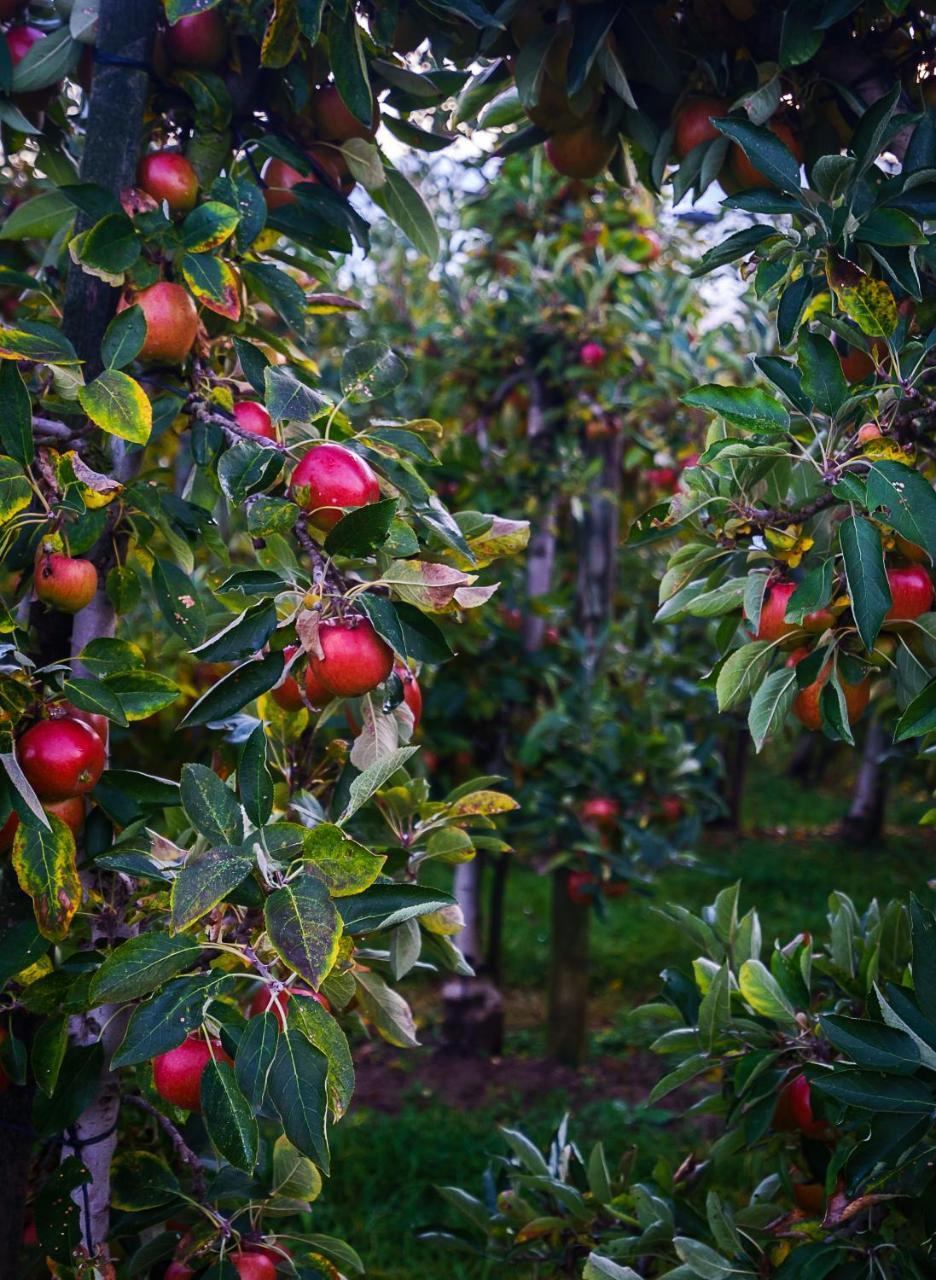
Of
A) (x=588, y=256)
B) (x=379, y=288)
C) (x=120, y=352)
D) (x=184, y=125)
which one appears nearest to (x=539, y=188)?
(x=588, y=256)

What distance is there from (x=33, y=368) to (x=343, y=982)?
0.81 metres

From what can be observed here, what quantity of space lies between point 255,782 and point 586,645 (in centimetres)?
260

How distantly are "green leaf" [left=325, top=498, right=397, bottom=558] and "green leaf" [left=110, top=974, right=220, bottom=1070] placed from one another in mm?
371

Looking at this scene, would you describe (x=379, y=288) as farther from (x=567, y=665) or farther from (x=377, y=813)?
(x=377, y=813)

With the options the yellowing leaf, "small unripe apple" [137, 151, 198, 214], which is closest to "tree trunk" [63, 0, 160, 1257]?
"small unripe apple" [137, 151, 198, 214]

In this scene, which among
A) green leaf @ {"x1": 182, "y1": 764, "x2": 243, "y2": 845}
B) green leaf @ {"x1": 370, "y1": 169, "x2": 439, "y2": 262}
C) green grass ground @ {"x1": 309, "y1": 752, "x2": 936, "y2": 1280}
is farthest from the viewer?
green grass ground @ {"x1": 309, "y1": 752, "x2": 936, "y2": 1280}

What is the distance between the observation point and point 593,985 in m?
4.77

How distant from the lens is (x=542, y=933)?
546cm

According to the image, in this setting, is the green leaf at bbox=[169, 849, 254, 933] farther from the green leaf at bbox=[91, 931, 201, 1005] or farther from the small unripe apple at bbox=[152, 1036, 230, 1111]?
the small unripe apple at bbox=[152, 1036, 230, 1111]

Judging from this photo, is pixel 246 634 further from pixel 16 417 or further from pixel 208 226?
pixel 208 226

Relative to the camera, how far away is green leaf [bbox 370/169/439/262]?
4.54 ft

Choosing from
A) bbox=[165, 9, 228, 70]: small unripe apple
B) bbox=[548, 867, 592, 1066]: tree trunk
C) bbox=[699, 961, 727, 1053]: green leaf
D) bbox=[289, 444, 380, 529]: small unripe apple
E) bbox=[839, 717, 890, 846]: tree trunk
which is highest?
bbox=[165, 9, 228, 70]: small unripe apple

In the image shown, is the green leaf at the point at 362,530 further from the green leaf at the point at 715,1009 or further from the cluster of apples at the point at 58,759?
the green leaf at the point at 715,1009

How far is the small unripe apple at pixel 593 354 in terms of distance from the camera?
11.8 feet
